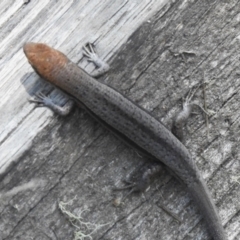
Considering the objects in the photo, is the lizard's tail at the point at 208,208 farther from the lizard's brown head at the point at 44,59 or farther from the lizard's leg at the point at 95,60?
the lizard's brown head at the point at 44,59

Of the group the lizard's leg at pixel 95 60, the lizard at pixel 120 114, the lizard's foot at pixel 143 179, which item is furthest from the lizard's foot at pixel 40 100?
the lizard's foot at pixel 143 179

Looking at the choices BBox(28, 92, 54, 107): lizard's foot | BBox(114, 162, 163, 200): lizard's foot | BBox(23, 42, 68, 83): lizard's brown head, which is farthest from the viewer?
BBox(23, 42, 68, 83): lizard's brown head

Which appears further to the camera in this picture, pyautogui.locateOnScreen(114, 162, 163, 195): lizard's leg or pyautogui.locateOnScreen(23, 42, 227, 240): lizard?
pyautogui.locateOnScreen(23, 42, 227, 240): lizard

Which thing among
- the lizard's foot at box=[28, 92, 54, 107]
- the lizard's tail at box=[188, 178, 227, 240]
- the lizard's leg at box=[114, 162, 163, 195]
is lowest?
the lizard's foot at box=[28, 92, 54, 107]

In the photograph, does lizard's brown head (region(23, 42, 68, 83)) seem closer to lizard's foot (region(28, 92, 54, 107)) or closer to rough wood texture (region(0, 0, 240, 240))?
rough wood texture (region(0, 0, 240, 240))

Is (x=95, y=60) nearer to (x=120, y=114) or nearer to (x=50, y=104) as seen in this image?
(x=50, y=104)

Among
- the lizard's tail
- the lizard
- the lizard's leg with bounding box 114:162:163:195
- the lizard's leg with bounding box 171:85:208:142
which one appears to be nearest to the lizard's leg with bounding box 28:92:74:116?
the lizard

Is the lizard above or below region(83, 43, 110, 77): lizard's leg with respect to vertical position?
below

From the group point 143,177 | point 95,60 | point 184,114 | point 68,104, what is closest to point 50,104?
point 68,104
